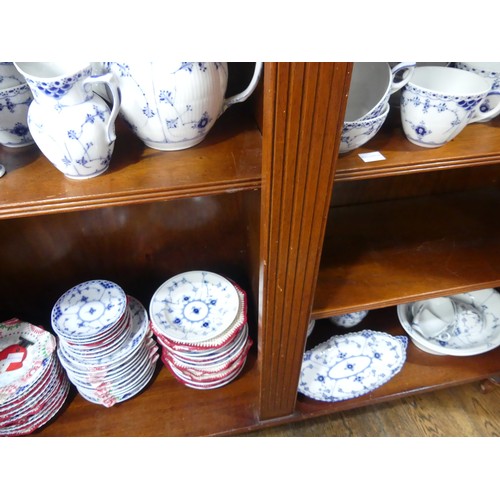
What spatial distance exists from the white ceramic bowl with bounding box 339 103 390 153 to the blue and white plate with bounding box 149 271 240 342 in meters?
0.48

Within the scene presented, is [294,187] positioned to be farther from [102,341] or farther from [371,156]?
[102,341]

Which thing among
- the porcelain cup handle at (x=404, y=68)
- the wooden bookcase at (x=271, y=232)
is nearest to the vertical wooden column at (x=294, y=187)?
the wooden bookcase at (x=271, y=232)

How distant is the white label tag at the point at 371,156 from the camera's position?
53 centimetres

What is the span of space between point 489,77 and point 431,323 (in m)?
0.67

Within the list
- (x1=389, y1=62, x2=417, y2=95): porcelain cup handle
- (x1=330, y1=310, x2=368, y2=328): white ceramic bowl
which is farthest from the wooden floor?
Answer: (x1=389, y1=62, x2=417, y2=95): porcelain cup handle

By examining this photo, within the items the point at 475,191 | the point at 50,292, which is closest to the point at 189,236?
the point at 50,292

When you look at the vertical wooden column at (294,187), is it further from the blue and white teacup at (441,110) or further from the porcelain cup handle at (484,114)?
the porcelain cup handle at (484,114)

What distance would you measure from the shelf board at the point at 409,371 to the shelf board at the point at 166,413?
148 mm

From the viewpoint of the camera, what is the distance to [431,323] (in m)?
1.04

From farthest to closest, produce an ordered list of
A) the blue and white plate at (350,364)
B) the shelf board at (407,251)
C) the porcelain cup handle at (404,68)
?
the blue and white plate at (350,364) < the shelf board at (407,251) < the porcelain cup handle at (404,68)

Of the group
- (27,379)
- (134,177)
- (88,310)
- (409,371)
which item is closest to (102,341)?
(88,310)

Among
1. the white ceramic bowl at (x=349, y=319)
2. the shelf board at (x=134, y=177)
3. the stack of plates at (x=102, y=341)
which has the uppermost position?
the shelf board at (x=134, y=177)

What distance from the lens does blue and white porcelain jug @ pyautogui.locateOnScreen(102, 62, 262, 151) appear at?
43 centimetres
